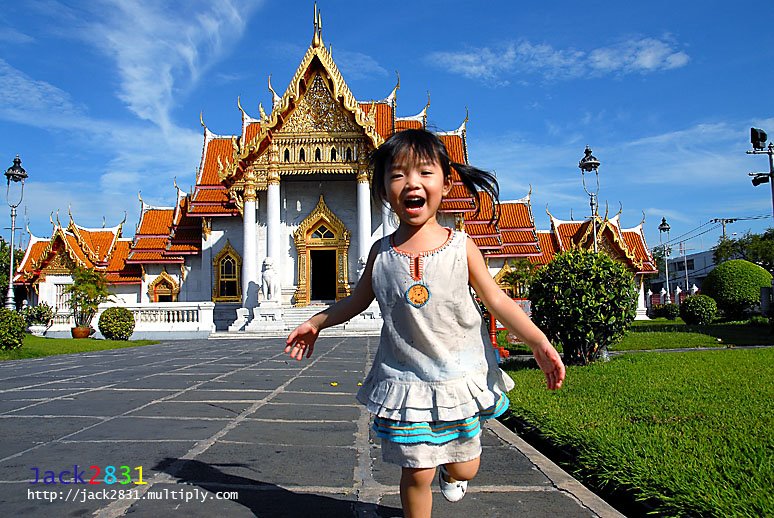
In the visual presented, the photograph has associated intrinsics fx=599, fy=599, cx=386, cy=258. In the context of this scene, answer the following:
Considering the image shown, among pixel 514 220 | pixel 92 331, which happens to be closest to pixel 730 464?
pixel 92 331

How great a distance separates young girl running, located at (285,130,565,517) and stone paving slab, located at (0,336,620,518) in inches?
20.0

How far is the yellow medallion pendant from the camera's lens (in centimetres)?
210

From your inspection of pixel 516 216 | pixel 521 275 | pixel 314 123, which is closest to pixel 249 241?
pixel 314 123

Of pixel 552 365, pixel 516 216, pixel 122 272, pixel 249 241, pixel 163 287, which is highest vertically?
pixel 516 216

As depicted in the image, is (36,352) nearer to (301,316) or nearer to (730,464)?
(301,316)

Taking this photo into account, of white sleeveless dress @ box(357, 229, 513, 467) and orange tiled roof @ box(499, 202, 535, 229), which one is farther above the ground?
orange tiled roof @ box(499, 202, 535, 229)

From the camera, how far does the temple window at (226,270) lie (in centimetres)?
2405

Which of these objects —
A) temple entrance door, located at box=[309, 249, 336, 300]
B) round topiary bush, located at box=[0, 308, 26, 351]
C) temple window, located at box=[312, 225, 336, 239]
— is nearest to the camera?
round topiary bush, located at box=[0, 308, 26, 351]

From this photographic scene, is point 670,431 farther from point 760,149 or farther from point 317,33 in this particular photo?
point 317,33

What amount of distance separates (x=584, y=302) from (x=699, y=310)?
12.1m

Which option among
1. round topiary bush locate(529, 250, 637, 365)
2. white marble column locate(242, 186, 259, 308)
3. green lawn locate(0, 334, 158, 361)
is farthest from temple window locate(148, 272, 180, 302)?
round topiary bush locate(529, 250, 637, 365)

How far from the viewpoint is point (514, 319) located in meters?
2.15

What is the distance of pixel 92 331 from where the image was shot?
20.2m

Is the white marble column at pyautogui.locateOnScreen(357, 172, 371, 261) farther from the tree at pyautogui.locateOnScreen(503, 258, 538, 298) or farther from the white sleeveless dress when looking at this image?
the white sleeveless dress
